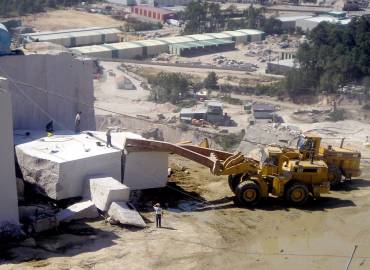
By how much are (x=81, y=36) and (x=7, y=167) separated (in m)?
59.5

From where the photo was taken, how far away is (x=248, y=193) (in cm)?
1833

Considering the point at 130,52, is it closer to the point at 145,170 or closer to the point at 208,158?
the point at 145,170

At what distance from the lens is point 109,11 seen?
97.0 meters

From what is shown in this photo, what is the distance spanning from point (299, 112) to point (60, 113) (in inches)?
1064

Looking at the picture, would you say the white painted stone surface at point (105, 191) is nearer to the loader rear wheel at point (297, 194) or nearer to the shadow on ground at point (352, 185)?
the loader rear wheel at point (297, 194)

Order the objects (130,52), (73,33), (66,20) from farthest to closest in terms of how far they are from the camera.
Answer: (66,20) → (73,33) → (130,52)

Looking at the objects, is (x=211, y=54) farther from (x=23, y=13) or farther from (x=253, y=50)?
(x=23, y=13)

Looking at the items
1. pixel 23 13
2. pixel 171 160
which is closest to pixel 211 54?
pixel 23 13

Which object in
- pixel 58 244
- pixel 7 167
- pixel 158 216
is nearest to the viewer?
pixel 58 244

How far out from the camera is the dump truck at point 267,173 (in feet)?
60.2

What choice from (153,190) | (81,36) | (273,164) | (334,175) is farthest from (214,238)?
(81,36)

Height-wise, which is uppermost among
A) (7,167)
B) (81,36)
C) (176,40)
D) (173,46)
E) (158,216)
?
(7,167)

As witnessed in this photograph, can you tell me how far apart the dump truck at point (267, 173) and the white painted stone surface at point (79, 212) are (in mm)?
2459

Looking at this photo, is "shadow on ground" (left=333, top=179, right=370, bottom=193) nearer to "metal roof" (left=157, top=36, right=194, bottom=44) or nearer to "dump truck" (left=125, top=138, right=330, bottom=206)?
"dump truck" (left=125, top=138, right=330, bottom=206)
